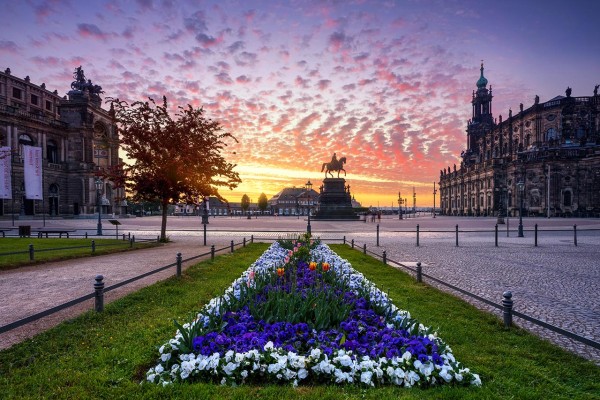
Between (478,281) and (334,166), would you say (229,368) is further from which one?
(334,166)

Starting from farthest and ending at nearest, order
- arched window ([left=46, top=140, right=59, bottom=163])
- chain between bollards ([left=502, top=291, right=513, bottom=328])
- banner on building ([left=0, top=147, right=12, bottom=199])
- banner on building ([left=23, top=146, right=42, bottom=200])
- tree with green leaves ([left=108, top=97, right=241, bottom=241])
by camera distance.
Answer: arched window ([left=46, top=140, right=59, bottom=163]) < banner on building ([left=23, top=146, right=42, bottom=200]) < banner on building ([left=0, top=147, right=12, bottom=199]) < tree with green leaves ([left=108, top=97, right=241, bottom=241]) < chain between bollards ([left=502, top=291, right=513, bottom=328])

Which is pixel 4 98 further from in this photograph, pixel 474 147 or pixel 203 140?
pixel 474 147

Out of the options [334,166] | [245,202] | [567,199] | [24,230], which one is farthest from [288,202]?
[24,230]

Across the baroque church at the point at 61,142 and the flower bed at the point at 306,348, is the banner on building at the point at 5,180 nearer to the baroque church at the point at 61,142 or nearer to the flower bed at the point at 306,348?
the baroque church at the point at 61,142

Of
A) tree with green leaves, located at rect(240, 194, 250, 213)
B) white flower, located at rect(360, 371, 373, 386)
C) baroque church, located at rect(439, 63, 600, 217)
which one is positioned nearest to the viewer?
white flower, located at rect(360, 371, 373, 386)

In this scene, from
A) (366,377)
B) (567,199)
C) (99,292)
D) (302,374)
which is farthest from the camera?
(567,199)

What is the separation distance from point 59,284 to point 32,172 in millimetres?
42423

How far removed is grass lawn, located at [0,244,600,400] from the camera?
400 cm

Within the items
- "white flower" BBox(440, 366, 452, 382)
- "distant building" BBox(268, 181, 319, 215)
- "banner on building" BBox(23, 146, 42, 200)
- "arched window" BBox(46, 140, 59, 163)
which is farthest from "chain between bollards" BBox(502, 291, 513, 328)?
"distant building" BBox(268, 181, 319, 215)

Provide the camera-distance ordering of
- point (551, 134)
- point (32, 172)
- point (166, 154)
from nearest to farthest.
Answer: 1. point (166, 154)
2. point (32, 172)
3. point (551, 134)

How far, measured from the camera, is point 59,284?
10273 millimetres

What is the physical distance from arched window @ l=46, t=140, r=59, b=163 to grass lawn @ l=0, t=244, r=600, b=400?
79.5 meters

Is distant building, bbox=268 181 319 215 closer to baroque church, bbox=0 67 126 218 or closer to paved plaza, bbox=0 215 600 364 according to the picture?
baroque church, bbox=0 67 126 218

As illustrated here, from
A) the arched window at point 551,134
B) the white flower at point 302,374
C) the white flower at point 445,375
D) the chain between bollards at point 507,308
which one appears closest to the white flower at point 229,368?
the white flower at point 302,374
